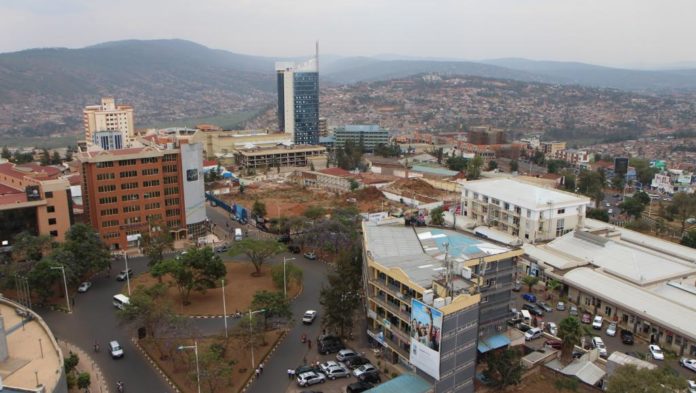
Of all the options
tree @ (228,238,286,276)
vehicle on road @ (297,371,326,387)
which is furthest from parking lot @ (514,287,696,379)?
tree @ (228,238,286,276)

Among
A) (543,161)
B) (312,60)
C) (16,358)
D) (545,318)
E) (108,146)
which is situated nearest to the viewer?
(16,358)

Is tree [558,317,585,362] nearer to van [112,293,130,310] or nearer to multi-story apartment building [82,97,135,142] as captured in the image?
van [112,293,130,310]

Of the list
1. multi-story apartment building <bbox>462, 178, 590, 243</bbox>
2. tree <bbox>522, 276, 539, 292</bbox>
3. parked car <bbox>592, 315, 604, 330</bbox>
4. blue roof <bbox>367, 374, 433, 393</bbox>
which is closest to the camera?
blue roof <bbox>367, 374, 433, 393</bbox>

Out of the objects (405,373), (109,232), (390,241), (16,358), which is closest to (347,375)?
(405,373)

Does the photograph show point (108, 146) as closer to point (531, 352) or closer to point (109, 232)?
point (109, 232)

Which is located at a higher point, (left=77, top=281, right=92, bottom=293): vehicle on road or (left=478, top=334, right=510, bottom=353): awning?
(left=478, top=334, right=510, bottom=353): awning

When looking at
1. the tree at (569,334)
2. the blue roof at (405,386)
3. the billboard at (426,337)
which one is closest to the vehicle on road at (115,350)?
the blue roof at (405,386)

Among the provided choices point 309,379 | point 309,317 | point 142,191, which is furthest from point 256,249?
point 142,191
